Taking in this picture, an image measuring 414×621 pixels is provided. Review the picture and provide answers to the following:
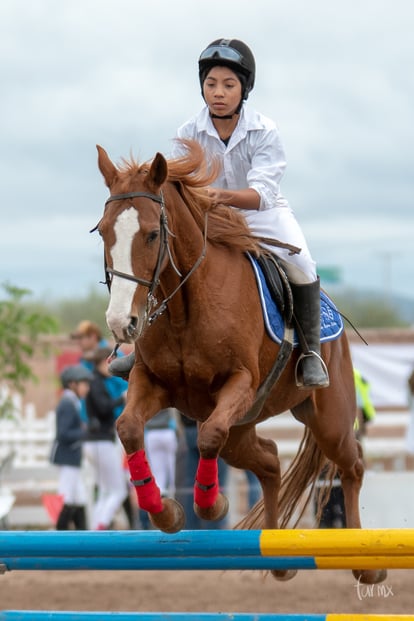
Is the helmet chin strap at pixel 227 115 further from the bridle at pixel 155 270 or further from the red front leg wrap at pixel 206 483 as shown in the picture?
the red front leg wrap at pixel 206 483

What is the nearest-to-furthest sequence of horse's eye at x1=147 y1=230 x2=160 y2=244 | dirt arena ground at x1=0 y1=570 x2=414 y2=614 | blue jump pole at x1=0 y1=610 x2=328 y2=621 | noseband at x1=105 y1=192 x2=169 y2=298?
1. noseband at x1=105 y1=192 x2=169 y2=298
2. horse's eye at x1=147 y1=230 x2=160 y2=244
3. blue jump pole at x1=0 y1=610 x2=328 y2=621
4. dirt arena ground at x1=0 y1=570 x2=414 y2=614

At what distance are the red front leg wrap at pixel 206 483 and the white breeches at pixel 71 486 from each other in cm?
592

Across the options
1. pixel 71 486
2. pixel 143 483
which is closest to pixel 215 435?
pixel 143 483

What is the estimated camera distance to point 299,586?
877 centimetres

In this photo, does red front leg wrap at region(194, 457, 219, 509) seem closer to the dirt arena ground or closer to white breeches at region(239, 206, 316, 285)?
white breeches at region(239, 206, 316, 285)

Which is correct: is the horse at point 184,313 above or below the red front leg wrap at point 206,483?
above

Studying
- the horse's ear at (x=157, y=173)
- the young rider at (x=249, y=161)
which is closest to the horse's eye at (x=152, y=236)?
the horse's ear at (x=157, y=173)

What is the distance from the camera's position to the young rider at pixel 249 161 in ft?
17.4

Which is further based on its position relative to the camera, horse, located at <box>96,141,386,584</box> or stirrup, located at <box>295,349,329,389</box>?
stirrup, located at <box>295,349,329,389</box>

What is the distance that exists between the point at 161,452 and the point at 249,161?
19.0ft

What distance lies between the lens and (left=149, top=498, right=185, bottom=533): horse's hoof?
464cm

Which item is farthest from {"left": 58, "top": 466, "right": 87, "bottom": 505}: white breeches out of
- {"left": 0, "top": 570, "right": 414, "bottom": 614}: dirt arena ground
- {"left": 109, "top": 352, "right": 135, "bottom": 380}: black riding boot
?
{"left": 109, "top": 352, "right": 135, "bottom": 380}: black riding boot

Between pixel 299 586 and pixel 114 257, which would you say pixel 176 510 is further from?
pixel 299 586

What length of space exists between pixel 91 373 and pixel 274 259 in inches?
216
